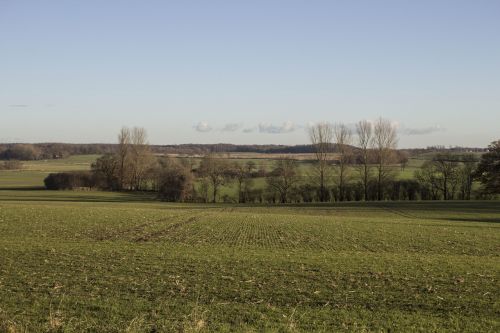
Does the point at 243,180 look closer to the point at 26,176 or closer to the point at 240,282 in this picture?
the point at 26,176

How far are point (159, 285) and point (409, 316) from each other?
6787 mm

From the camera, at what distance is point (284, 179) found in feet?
286

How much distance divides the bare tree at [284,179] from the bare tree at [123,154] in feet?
108

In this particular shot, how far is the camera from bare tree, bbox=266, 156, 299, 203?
284ft

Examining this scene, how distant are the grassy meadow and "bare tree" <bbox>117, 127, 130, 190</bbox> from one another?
248ft

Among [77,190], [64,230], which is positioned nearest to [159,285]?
[64,230]

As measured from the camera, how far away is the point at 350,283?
14.1 meters

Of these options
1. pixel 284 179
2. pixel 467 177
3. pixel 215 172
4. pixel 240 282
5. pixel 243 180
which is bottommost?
pixel 243 180

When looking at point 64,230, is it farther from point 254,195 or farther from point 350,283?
point 254,195

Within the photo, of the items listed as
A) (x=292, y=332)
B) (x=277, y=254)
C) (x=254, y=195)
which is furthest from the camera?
(x=254, y=195)

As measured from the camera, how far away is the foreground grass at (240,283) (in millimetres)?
10273

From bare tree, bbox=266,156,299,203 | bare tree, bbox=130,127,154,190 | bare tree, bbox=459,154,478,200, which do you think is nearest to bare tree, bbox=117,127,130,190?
bare tree, bbox=130,127,154,190

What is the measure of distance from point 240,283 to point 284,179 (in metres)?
73.8

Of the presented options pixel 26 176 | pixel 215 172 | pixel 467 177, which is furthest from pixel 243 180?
pixel 26 176
